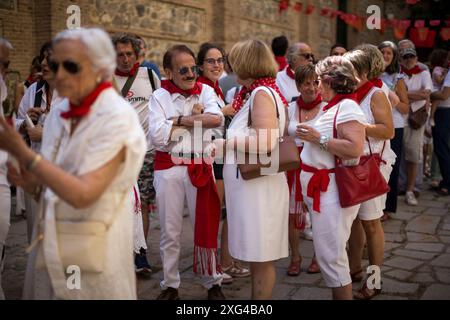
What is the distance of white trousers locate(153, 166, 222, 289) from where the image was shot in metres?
4.04

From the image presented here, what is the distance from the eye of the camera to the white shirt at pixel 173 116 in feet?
12.9

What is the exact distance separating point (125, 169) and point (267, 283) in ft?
4.97

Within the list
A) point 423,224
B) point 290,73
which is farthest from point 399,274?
point 290,73

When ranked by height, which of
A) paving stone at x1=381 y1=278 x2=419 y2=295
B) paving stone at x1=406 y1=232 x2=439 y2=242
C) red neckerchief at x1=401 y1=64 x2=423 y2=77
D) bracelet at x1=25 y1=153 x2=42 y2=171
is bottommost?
paving stone at x1=381 y1=278 x2=419 y2=295

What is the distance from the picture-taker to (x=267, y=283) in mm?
3389

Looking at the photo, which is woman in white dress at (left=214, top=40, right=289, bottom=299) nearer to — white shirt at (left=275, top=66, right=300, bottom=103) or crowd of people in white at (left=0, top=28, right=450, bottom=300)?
crowd of people in white at (left=0, top=28, right=450, bottom=300)

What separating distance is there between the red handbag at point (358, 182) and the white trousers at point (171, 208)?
1211 millimetres

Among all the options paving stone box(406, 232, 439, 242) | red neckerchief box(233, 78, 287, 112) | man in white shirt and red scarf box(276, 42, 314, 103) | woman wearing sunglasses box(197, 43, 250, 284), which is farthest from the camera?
paving stone box(406, 232, 439, 242)

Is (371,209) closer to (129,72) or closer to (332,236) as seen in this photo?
(332,236)

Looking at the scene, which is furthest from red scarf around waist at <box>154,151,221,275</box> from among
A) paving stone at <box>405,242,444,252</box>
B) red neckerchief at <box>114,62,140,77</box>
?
paving stone at <box>405,242,444,252</box>

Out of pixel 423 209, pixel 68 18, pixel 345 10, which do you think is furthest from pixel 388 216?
pixel 345 10

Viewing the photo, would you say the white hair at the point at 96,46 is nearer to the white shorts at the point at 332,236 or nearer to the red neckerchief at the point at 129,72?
the white shorts at the point at 332,236

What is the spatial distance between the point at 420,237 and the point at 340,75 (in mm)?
3307

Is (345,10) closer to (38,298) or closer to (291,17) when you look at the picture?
(291,17)
